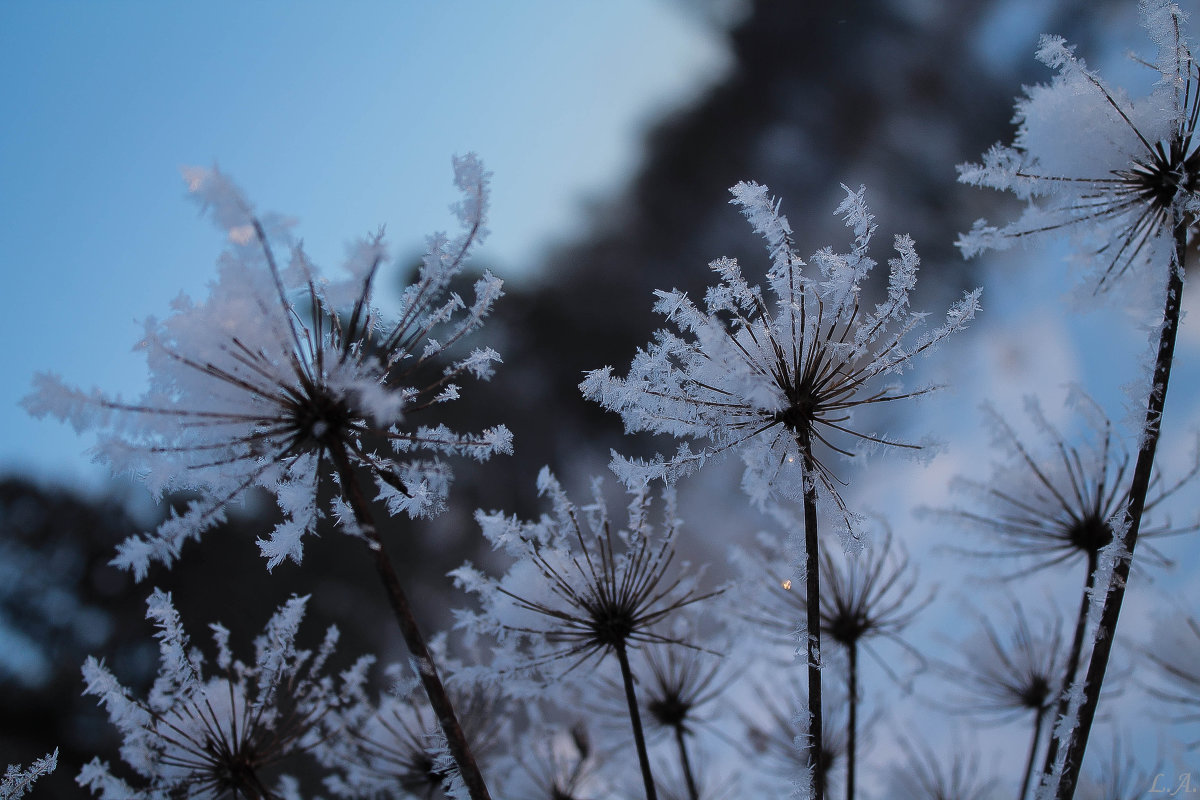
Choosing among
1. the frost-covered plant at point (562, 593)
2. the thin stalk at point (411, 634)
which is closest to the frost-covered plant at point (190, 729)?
the frost-covered plant at point (562, 593)

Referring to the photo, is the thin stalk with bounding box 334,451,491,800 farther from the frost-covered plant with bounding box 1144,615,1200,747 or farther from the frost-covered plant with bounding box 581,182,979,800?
the frost-covered plant with bounding box 1144,615,1200,747

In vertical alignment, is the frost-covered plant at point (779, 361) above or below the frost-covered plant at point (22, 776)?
above

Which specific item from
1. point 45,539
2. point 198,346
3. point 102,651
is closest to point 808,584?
point 198,346

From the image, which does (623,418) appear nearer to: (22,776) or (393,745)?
(22,776)

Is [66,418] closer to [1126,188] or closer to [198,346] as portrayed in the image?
[198,346]

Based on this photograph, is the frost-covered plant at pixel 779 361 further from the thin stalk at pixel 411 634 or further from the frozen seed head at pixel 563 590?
the thin stalk at pixel 411 634

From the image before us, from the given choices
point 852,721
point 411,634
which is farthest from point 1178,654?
point 411,634
